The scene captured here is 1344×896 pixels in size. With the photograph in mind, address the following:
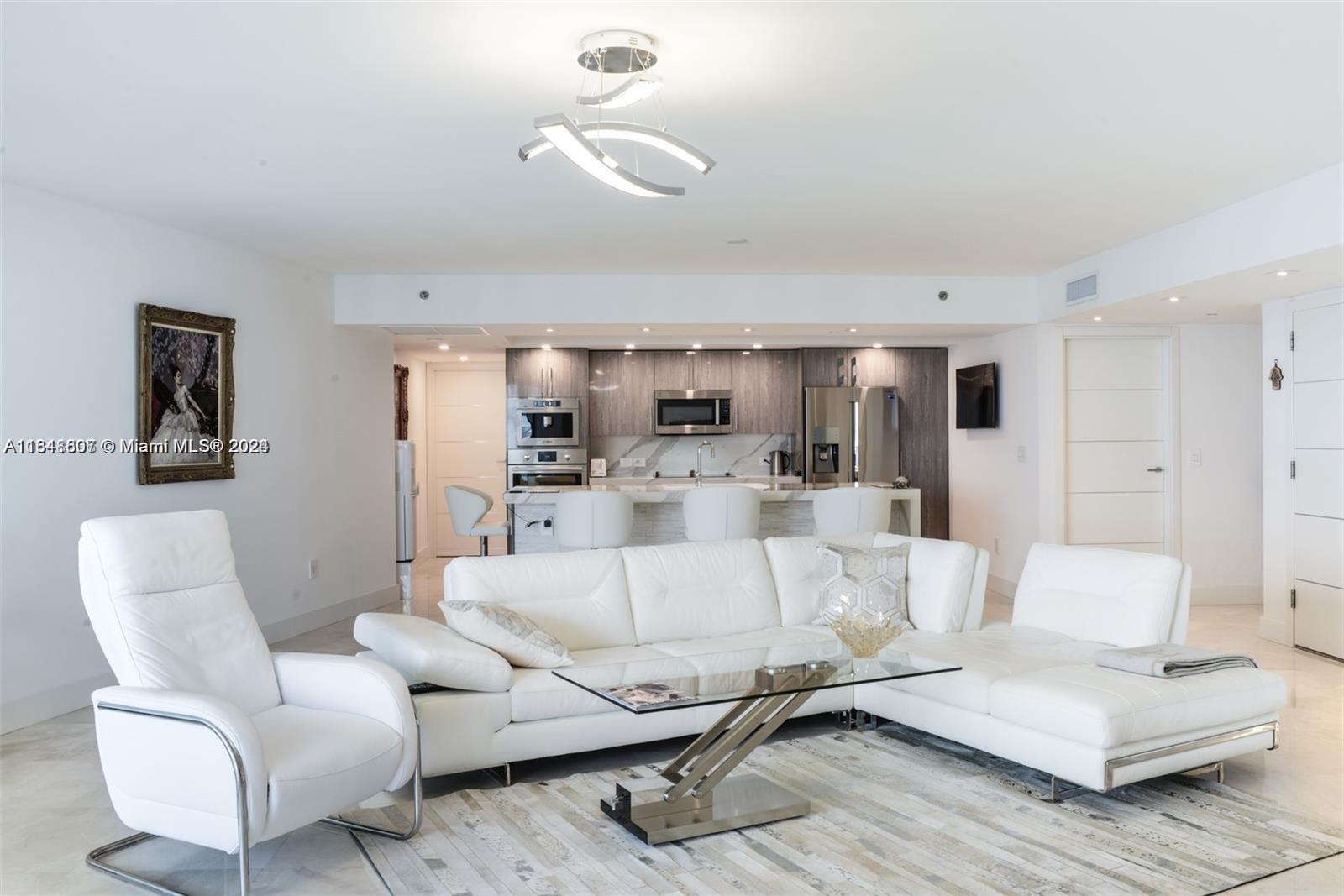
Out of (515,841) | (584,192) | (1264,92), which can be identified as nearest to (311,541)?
(584,192)

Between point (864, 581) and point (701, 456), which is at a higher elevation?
point (701, 456)

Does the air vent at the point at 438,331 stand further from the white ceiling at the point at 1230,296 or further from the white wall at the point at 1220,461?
the white wall at the point at 1220,461

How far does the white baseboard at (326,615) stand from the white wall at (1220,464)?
20.9ft

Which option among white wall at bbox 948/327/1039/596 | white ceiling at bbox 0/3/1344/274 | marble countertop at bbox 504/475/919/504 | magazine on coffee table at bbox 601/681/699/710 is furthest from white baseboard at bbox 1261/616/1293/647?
magazine on coffee table at bbox 601/681/699/710

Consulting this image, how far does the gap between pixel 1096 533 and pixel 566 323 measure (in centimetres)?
445

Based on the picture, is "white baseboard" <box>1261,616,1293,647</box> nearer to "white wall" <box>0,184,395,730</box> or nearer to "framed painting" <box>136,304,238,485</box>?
"white wall" <box>0,184,395,730</box>

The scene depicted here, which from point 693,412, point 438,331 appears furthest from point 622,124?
point 693,412

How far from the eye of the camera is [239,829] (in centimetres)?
255

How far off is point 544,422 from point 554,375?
457 mm

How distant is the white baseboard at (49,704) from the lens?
4434 mm

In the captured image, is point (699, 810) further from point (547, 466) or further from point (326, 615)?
point (547, 466)

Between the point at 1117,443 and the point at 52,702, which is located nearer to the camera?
the point at 52,702

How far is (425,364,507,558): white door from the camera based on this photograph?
11.2 meters

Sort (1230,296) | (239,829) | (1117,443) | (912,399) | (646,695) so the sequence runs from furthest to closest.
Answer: (912,399) → (1117,443) → (1230,296) → (646,695) → (239,829)
